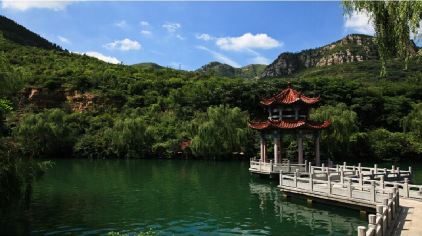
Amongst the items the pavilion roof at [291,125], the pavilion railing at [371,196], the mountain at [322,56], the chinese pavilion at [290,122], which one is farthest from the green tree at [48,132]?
the mountain at [322,56]

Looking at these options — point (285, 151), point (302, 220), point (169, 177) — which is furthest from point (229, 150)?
point (302, 220)

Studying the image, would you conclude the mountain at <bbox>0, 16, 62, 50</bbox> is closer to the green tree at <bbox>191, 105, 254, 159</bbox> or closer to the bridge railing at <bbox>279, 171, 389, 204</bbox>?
the green tree at <bbox>191, 105, 254, 159</bbox>

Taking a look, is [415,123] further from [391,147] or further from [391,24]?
[391,24]

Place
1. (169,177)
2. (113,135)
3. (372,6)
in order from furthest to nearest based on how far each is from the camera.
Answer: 1. (113,135)
2. (169,177)
3. (372,6)

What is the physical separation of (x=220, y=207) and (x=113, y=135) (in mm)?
37327

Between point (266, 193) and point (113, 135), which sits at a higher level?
point (113, 135)

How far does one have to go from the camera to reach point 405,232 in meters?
12.2

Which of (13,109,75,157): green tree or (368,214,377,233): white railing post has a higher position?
(13,109,75,157): green tree

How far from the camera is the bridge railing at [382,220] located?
30.9 feet

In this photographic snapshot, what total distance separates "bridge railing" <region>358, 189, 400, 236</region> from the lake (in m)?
2.27

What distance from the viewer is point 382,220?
10.9 m

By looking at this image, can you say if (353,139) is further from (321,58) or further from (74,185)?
(321,58)

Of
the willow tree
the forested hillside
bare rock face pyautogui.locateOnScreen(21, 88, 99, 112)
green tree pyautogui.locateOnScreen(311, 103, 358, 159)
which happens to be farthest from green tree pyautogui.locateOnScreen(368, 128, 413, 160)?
bare rock face pyautogui.locateOnScreen(21, 88, 99, 112)

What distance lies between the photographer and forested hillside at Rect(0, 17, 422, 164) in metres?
50.2
